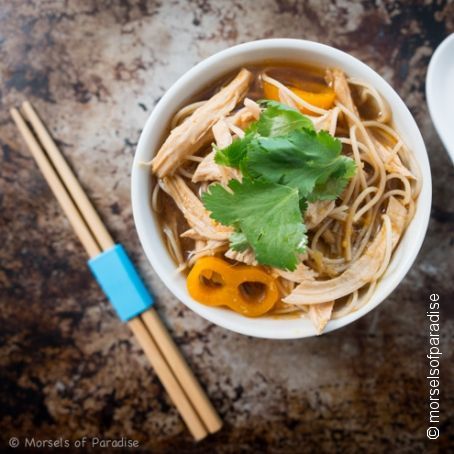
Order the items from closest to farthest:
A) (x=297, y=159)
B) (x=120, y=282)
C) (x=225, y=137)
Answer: (x=297, y=159)
(x=225, y=137)
(x=120, y=282)

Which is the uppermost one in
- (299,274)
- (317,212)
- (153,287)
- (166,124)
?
(166,124)

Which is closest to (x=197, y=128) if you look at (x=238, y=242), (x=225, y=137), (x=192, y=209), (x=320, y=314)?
(x=225, y=137)

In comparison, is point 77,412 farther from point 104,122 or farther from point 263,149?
point 263,149

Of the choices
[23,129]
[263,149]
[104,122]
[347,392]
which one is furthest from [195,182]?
[347,392]

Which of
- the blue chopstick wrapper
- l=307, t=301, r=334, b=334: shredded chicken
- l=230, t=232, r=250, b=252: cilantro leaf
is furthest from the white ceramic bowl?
the blue chopstick wrapper

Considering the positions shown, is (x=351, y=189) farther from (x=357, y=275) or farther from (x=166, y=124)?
(x=166, y=124)

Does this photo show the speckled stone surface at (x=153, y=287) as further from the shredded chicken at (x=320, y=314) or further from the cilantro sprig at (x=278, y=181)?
the cilantro sprig at (x=278, y=181)

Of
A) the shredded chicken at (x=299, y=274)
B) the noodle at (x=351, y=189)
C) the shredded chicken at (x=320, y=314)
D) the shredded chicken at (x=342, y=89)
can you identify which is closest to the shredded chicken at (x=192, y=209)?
the noodle at (x=351, y=189)

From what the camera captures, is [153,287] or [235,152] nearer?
[235,152]
